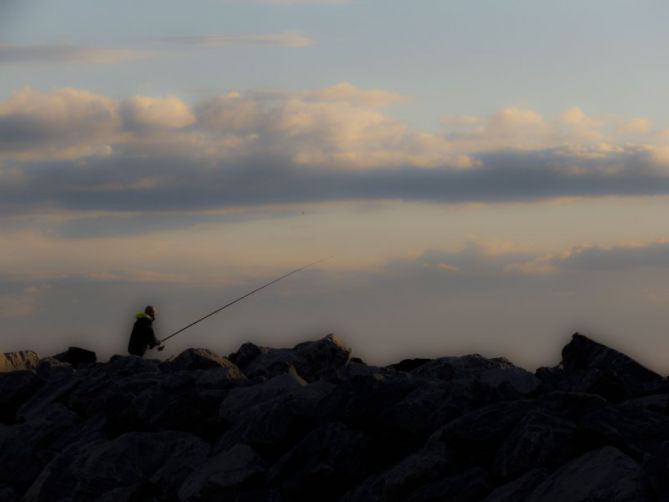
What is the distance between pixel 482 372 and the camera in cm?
1191

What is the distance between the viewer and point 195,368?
13.8 metres

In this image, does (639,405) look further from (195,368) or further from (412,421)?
(195,368)

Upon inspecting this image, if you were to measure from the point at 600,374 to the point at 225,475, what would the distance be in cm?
324

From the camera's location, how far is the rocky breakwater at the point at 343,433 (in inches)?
336

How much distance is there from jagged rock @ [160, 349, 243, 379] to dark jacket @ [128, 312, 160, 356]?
3364mm

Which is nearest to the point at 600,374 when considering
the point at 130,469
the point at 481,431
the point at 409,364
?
the point at 481,431

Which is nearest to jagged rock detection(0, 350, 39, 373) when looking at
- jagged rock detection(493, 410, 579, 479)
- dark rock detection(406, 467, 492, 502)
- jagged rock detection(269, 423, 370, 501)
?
jagged rock detection(269, 423, 370, 501)

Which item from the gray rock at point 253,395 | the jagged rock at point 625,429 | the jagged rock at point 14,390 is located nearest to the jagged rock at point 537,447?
the jagged rock at point 625,429

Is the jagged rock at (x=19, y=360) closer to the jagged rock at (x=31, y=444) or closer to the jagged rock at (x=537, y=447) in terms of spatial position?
the jagged rock at (x=31, y=444)

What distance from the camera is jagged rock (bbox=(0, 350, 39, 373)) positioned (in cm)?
1634

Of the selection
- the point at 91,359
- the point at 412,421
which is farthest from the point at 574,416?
the point at 91,359

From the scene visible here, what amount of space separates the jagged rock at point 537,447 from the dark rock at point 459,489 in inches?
5.5

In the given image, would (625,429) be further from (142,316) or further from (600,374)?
(142,316)

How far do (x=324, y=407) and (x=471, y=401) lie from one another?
4.39 feet
